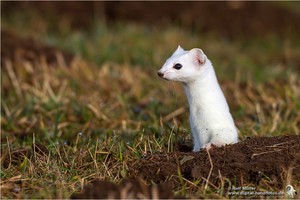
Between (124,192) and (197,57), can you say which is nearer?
(124,192)

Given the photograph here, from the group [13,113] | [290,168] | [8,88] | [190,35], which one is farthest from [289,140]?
[190,35]

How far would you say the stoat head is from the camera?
4.42 metres

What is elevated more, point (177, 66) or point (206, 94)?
point (177, 66)

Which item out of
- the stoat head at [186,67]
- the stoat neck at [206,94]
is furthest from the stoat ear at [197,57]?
the stoat neck at [206,94]

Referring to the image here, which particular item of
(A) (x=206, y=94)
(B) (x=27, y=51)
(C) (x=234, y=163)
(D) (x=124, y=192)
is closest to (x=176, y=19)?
(B) (x=27, y=51)

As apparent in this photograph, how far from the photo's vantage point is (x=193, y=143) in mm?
4887

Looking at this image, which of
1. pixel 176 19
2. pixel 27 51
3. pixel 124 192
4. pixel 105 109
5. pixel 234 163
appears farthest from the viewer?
pixel 176 19

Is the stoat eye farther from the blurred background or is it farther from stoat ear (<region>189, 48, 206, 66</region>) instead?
the blurred background

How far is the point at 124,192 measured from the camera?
3.40 metres

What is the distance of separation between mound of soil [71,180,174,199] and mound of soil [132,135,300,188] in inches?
17.3

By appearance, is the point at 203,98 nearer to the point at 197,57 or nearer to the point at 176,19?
the point at 197,57

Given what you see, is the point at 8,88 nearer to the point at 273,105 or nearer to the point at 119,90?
the point at 119,90

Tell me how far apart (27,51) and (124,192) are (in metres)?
5.60

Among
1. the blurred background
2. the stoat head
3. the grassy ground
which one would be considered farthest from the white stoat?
the blurred background
